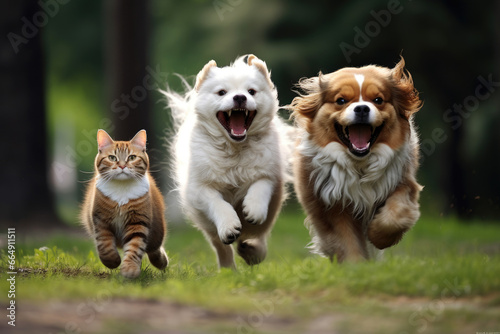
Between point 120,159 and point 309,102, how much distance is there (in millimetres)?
1750

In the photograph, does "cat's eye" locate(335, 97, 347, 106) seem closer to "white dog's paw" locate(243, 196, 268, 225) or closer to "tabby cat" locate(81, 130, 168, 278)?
Result: "white dog's paw" locate(243, 196, 268, 225)

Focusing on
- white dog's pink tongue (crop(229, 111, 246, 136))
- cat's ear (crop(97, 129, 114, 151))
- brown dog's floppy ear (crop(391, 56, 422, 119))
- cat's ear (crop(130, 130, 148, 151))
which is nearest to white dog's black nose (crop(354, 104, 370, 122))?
brown dog's floppy ear (crop(391, 56, 422, 119))

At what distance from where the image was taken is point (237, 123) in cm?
652

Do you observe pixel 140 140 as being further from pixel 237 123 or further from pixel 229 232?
pixel 229 232

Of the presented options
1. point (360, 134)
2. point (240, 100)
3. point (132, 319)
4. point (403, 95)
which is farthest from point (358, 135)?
point (132, 319)

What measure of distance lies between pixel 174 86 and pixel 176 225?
7.36 meters

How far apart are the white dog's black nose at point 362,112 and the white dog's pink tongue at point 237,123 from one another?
3.52ft

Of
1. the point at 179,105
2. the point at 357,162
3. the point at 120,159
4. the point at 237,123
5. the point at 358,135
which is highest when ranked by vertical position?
the point at 179,105

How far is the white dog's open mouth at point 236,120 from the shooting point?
254 inches

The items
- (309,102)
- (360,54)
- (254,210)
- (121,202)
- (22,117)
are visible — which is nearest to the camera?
(121,202)

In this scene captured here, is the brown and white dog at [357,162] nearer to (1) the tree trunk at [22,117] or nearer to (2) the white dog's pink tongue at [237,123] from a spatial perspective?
(2) the white dog's pink tongue at [237,123]

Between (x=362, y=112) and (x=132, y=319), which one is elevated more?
(x=362, y=112)

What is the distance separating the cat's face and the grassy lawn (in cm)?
83

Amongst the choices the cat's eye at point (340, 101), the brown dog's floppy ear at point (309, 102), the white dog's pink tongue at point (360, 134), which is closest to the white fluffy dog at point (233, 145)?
the brown dog's floppy ear at point (309, 102)
